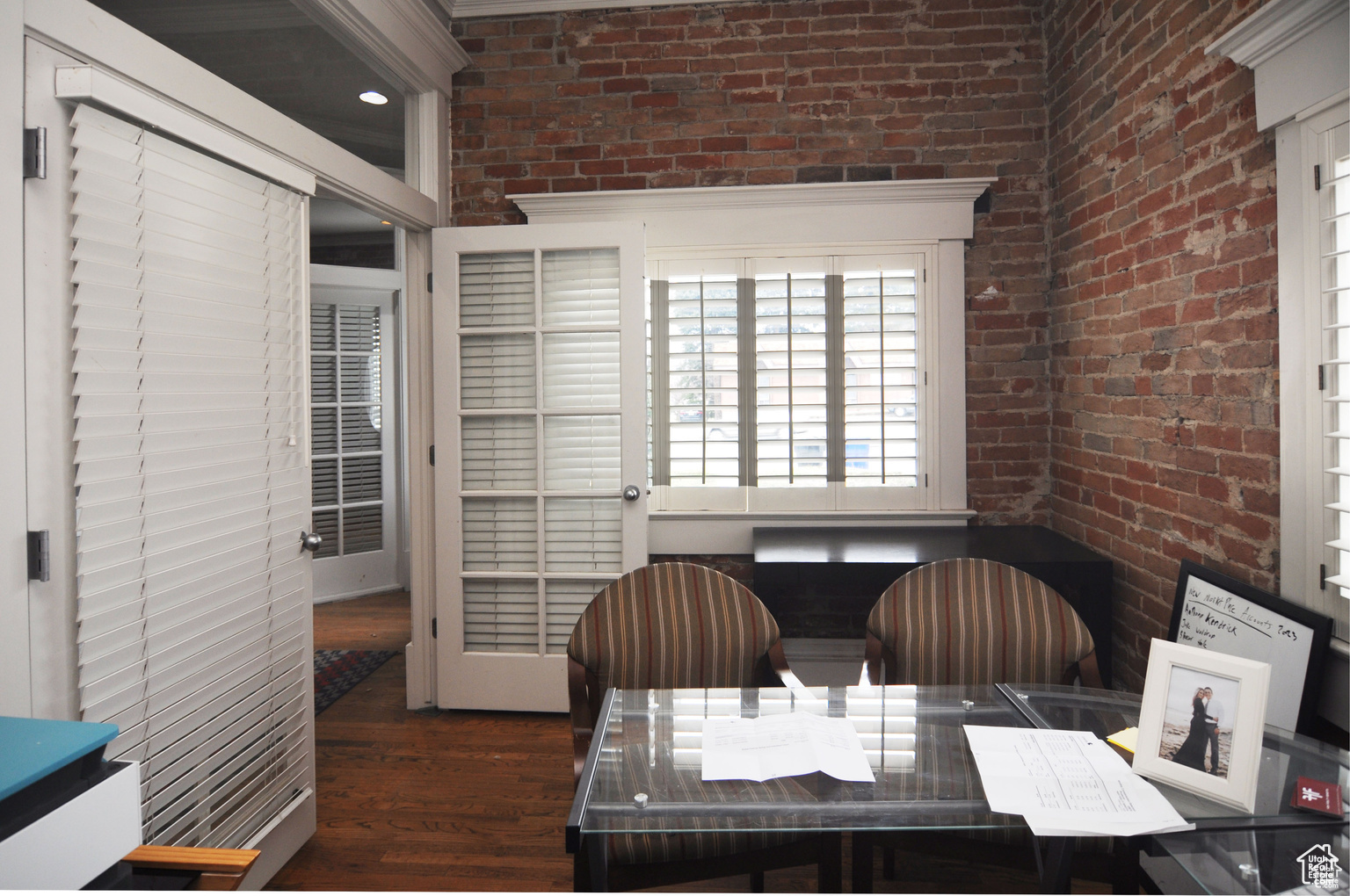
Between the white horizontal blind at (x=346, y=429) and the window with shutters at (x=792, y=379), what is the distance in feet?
10.0

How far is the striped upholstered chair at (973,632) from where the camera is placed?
203cm

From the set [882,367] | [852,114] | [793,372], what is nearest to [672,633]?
[793,372]

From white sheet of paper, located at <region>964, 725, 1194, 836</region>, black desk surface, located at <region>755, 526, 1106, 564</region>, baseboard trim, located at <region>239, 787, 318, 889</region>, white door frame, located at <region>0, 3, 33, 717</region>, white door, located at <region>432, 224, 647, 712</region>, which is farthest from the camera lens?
white door, located at <region>432, 224, 647, 712</region>

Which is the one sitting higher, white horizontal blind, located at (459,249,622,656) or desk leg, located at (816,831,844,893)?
white horizontal blind, located at (459,249,622,656)

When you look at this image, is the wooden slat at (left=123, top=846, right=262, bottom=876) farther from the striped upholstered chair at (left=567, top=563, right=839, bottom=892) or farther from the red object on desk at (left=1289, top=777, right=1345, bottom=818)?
the red object on desk at (left=1289, top=777, right=1345, bottom=818)

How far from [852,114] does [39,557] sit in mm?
3244

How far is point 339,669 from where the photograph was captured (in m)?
3.90

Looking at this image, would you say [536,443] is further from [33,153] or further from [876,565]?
[33,153]

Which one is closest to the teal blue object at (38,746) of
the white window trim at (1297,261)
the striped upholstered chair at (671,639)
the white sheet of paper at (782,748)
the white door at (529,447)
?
the white sheet of paper at (782,748)

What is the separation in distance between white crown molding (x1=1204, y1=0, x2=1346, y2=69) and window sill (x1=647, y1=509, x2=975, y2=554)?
6.20 ft

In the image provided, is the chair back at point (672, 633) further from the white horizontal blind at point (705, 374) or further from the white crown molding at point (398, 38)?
the white crown molding at point (398, 38)

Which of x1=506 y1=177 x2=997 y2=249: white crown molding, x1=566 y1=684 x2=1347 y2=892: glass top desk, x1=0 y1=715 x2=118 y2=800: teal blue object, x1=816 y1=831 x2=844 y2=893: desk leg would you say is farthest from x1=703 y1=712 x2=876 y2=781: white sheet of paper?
x1=506 y1=177 x2=997 y2=249: white crown molding

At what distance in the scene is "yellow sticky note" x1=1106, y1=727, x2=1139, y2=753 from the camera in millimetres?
1402

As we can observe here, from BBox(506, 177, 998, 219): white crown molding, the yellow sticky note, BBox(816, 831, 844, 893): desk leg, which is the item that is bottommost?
BBox(816, 831, 844, 893): desk leg
